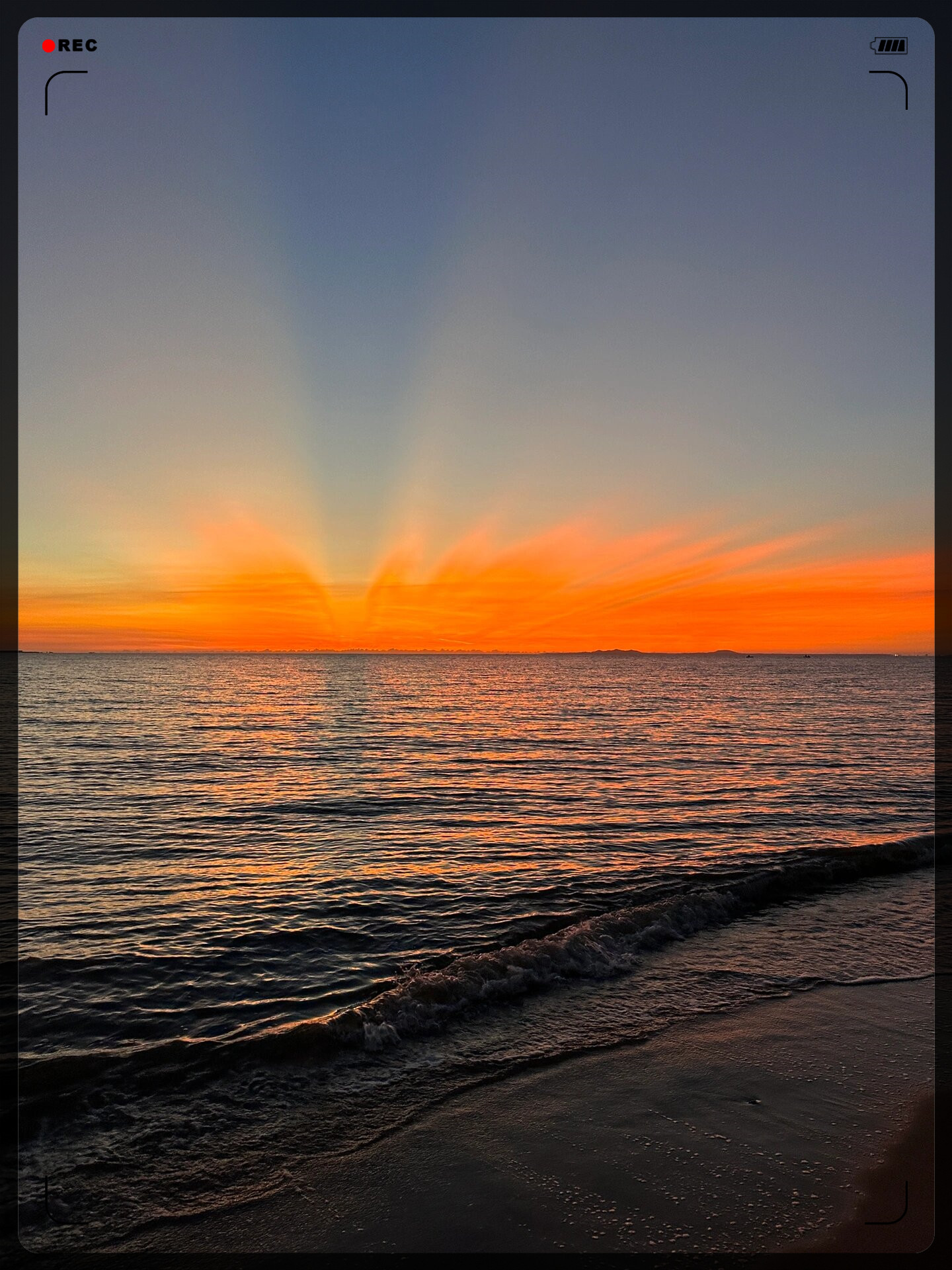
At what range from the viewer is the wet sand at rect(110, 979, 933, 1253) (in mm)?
6812

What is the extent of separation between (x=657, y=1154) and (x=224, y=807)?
23.7 meters

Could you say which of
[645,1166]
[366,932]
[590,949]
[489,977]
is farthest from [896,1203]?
[366,932]

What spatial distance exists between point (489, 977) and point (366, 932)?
348 cm

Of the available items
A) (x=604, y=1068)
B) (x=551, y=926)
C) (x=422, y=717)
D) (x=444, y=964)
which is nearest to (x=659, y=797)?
(x=551, y=926)

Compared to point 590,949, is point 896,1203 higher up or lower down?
higher up

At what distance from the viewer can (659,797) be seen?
31.0m

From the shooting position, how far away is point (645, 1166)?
7.74 metres

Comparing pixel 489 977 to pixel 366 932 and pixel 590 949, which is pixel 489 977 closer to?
pixel 590 949

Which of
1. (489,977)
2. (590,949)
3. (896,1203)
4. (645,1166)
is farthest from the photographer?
(590,949)

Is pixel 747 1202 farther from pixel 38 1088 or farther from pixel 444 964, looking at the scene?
pixel 38 1088

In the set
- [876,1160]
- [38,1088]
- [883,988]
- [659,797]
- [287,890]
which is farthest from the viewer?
[659,797]

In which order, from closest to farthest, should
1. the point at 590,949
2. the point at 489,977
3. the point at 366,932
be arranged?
1. the point at 489,977
2. the point at 590,949
3. the point at 366,932

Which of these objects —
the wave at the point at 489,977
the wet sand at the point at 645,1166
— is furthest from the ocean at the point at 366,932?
the wet sand at the point at 645,1166

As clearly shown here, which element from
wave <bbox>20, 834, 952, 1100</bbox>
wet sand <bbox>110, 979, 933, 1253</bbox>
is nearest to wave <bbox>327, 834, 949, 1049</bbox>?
wave <bbox>20, 834, 952, 1100</bbox>
